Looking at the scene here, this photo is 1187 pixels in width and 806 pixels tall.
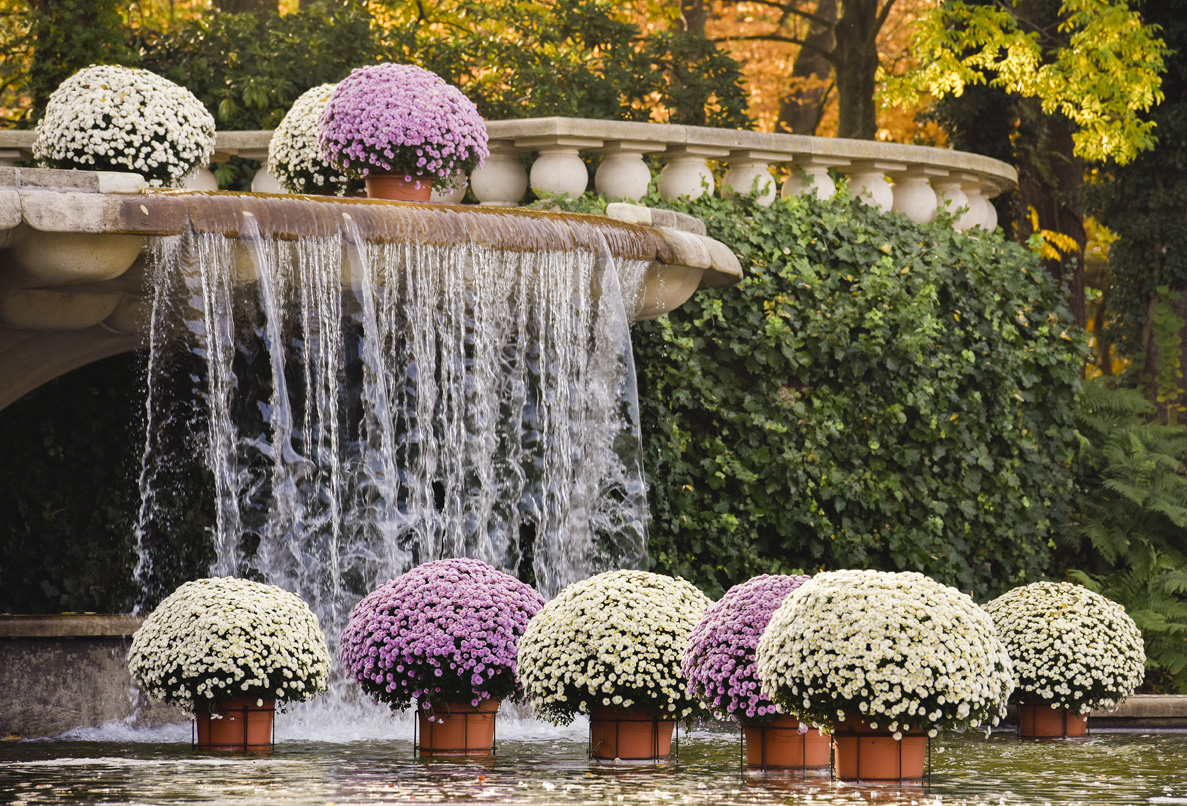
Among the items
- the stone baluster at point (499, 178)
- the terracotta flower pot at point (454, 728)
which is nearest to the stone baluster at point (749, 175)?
the stone baluster at point (499, 178)

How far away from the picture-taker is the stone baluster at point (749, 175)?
1144cm

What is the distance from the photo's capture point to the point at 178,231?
24.7 feet

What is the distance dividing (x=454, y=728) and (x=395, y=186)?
373 centimetres

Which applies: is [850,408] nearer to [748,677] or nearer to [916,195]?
[916,195]

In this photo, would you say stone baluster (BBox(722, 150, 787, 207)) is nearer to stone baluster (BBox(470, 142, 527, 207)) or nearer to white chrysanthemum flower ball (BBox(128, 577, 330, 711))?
stone baluster (BBox(470, 142, 527, 207))

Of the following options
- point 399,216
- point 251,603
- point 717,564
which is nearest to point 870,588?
point 251,603

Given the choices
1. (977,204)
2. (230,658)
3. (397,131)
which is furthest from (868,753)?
(977,204)

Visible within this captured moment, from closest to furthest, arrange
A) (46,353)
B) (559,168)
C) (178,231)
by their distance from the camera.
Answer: (178,231)
(46,353)
(559,168)

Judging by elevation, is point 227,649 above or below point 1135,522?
below

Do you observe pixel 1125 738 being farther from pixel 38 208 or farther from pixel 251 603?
pixel 38 208

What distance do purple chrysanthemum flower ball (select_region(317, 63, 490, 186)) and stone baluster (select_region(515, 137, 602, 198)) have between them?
1.25m

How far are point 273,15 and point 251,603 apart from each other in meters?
9.02

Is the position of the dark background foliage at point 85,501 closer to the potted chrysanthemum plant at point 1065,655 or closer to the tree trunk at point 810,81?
the potted chrysanthemum plant at point 1065,655

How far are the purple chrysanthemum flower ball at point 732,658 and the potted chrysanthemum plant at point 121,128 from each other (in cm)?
480
